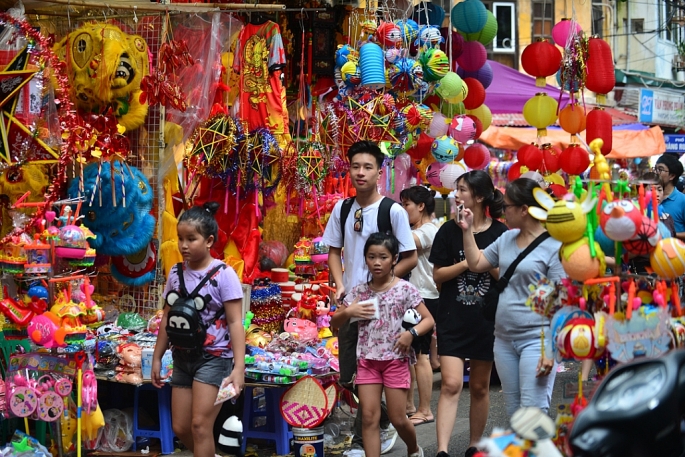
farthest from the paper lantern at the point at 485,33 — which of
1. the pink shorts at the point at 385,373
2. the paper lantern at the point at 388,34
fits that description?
the pink shorts at the point at 385,373

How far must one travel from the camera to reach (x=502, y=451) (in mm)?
2912

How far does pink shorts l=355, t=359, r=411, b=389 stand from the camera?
5512mm

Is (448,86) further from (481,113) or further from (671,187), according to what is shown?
(671,187)

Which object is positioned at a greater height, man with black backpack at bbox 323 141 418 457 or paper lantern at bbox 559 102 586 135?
paper lantern at bbox 559 102 586 135

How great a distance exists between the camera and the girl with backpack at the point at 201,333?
5129mm

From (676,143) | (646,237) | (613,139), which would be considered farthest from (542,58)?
(676,143)

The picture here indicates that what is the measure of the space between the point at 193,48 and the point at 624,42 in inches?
965

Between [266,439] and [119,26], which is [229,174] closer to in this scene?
[119,26]

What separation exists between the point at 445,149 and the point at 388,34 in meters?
1.39

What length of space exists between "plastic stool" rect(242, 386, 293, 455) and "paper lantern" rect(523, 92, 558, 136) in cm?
479

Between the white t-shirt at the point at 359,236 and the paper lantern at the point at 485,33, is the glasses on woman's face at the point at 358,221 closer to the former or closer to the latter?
the white t-shirt at the point at 359,236

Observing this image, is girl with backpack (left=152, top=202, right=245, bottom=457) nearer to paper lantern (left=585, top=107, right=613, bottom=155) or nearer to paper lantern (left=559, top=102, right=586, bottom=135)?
paper lantern (left=585, top=107, right=613, bottom=155)

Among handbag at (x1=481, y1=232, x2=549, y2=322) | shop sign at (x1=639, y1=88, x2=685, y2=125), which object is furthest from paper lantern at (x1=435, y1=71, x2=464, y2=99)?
shop sign at (x1=639, y1=88, x2=685, y2=125)

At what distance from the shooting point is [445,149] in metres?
9.20
